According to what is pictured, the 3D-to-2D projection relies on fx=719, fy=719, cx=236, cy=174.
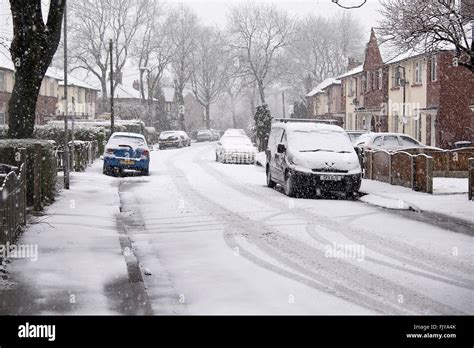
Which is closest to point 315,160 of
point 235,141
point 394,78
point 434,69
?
point 235,141

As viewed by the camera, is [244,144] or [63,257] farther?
[244,144]

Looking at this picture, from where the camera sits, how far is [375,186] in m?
22.1

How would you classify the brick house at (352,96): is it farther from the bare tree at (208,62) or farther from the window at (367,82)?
the bare tree at (208,62)

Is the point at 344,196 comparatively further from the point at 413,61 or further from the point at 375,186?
the point at 413,61

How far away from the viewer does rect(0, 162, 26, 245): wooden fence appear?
9.19m

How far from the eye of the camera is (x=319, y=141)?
19.7m

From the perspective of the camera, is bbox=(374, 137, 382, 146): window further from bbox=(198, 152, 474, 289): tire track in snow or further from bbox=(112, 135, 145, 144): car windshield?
bbox=(198, 152, 474, 289): tire track in snow

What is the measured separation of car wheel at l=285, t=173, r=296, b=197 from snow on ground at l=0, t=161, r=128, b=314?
5241 millimetres

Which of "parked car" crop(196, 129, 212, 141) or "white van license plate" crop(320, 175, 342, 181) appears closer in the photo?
"white van license plate" crop(320, 175, 342, 181)

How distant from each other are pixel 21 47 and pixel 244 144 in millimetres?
20866

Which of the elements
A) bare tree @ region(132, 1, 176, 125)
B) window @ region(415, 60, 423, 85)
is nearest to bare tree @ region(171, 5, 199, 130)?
bare tree @ region(132, 1, 176, 125)

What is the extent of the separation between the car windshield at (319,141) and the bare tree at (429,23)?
299 cm

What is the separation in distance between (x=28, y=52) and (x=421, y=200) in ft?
33.0
